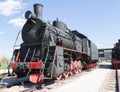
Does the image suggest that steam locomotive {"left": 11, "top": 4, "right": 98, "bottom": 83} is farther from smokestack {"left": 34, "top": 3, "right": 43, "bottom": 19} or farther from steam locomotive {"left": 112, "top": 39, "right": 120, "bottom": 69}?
steam locomotive {"left": 112, "top": 39, "right": 120, "bottom": 69}

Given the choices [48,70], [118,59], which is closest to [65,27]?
[48,70]

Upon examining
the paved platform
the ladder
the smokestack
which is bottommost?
the paved platform

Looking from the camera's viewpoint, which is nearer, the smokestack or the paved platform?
A: the paved platform

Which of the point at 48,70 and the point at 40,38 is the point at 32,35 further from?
the point at 48,70

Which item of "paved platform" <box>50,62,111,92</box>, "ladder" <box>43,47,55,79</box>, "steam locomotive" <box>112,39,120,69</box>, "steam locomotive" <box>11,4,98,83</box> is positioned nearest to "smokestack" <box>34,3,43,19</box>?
"steam locomotive" <box>11,4,98,83</box>

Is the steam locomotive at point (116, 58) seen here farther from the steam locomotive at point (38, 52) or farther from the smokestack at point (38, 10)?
the smokestack at point (38, 10)

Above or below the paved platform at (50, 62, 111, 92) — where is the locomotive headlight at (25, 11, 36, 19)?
above

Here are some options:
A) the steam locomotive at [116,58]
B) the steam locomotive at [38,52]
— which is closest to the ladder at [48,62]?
the steam locomotive at [38,52]

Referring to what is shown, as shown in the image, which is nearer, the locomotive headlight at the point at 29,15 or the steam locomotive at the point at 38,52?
the steam locomotive at the point at 38,52

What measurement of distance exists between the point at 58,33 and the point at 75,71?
4.82 metres

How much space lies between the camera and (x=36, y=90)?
1033cm

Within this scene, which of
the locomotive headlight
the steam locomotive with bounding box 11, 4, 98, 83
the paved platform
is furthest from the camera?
the locomotive headlight

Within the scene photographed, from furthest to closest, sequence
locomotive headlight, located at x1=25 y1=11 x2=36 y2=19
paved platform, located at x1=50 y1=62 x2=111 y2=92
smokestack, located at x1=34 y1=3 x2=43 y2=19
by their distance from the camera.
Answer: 1. smokestack, located at x1=34 y1=3 x2=43 y2=19
2. locomotive headlight, located at x1=25 y1=11 x2=36 y2=19
3. paved platform, located at x1=50 y1=62 x2=111 y2=92

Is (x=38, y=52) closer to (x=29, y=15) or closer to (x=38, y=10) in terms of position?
(x=29, y=15)
